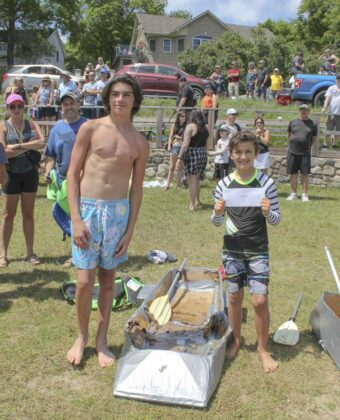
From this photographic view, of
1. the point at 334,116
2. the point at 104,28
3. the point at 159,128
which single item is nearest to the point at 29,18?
the point at 104,28

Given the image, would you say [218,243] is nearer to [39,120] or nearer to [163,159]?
[163,159]

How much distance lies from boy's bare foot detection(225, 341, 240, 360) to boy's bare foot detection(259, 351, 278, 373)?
0.21 metres

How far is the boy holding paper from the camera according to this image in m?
3.72

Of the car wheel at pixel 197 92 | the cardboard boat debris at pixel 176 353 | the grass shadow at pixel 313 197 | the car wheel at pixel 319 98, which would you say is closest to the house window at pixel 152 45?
the car wheel at pixel 197 92

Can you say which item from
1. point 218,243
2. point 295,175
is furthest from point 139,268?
point 295,175

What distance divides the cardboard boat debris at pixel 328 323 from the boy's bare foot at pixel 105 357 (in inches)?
67.3

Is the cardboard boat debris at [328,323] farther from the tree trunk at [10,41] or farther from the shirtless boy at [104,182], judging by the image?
the tree trunk at [10,41]

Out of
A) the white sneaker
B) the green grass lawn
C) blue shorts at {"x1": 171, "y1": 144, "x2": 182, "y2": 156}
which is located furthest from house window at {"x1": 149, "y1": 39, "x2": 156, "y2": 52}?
the green grass lawn

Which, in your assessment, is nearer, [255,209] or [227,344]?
[255,209]

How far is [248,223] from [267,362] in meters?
1.08

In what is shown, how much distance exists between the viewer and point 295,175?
34.6ft

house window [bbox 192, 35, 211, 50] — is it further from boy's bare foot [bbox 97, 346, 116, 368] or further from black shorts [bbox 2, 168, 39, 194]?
boy's bare foot [bbox 97, 346, 116, 368]

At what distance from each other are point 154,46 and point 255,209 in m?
46.1

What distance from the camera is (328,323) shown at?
3.96 m
